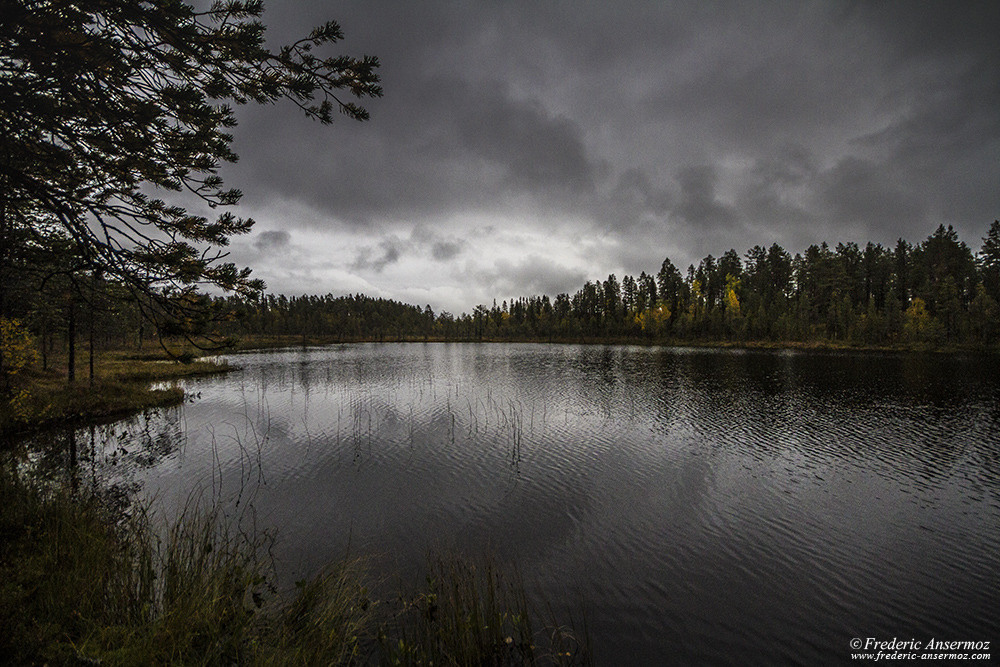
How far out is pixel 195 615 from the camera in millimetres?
5477

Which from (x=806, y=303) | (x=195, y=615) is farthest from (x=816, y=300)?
(x=195, y=615)

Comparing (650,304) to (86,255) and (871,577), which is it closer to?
(871,577)

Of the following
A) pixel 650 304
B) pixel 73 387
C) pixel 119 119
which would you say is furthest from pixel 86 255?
pixel 650 304

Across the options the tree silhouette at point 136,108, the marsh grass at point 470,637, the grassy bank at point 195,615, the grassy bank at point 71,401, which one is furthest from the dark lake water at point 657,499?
the tree silhouette at point 136,108

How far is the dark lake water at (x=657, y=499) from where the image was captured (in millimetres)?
8336

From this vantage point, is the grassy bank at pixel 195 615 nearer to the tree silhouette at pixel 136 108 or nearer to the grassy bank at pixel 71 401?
the tree silhouette at pixel 136 108

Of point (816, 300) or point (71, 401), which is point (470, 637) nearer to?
point (71, 401)

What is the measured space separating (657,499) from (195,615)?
43.2ft

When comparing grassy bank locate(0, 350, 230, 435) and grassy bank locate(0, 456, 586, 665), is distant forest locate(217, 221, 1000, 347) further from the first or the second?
grassy bank locate(0, 456, 586, 665)

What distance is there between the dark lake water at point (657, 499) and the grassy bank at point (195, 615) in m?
1.96

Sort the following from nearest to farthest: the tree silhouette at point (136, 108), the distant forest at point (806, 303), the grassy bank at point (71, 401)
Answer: the tree silhouette at point (136, 108) → the grassy bank at point (71, 401) → the distant forest at point (806, 303)

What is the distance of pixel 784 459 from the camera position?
59.0ft

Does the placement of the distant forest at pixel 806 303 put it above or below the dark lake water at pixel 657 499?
above

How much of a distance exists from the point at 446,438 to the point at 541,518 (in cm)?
955
